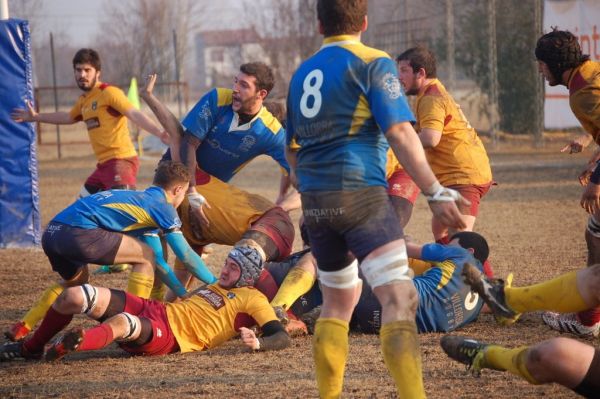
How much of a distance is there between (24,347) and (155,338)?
89 centimetres

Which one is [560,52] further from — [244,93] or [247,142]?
[247,142]

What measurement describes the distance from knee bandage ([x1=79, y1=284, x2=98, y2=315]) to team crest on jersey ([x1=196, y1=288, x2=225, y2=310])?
2.35ft

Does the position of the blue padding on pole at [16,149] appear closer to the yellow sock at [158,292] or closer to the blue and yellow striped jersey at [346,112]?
the yellow sock at [158,292]

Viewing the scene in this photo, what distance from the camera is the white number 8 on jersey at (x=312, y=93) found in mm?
4336

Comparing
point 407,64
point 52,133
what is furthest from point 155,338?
point 52,133

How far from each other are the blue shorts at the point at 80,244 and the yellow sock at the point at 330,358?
233cm

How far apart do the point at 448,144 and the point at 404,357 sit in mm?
3665

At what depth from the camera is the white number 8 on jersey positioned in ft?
14.2

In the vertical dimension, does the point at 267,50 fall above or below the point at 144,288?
above

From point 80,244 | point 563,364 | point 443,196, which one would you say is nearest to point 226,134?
point 80,244

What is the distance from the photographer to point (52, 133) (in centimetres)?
3297

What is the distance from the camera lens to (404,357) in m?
4.09

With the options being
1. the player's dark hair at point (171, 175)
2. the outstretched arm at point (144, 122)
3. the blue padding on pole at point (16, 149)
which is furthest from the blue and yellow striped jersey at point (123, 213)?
the blue padding on pole at point (16, 149)

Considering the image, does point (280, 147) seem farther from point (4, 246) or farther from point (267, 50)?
point (267, 50)
